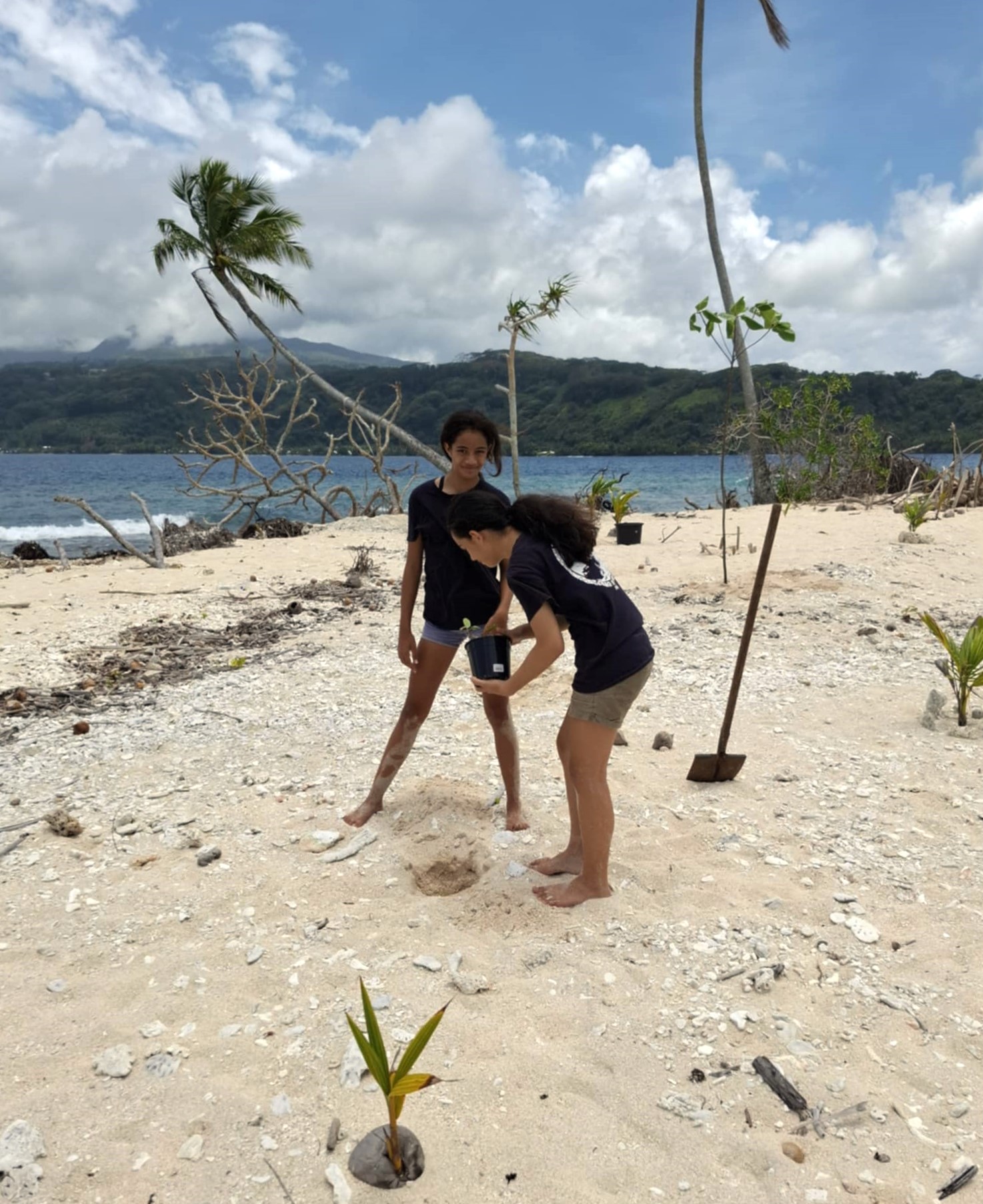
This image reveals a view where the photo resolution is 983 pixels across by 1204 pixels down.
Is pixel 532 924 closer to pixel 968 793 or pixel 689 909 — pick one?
pixel 689 909

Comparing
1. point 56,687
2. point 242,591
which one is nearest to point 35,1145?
point 56,687

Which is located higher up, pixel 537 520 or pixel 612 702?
pixel 537 520

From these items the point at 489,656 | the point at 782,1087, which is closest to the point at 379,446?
the point at 489,656

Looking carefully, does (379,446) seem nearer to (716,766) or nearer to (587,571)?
(716,766)

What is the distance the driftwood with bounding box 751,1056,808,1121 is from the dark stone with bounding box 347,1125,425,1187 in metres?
0.92

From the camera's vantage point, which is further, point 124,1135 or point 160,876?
point 160,876

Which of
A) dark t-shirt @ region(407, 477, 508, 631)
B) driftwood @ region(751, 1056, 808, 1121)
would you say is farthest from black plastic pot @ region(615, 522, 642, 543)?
driftwood @ region(751, 1056, 808, 1121)

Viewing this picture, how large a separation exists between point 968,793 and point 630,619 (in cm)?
218

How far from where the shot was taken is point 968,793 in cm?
373

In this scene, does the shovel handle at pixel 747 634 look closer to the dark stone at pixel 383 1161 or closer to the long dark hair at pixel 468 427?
the long dark hair at pixel 468 427

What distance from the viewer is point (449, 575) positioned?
10.8ft

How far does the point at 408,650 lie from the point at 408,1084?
1.99 m

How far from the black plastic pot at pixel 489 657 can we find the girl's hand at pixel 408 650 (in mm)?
618

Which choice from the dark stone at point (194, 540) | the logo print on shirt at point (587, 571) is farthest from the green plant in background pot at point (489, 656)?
the dark stone at point (194, 540)
